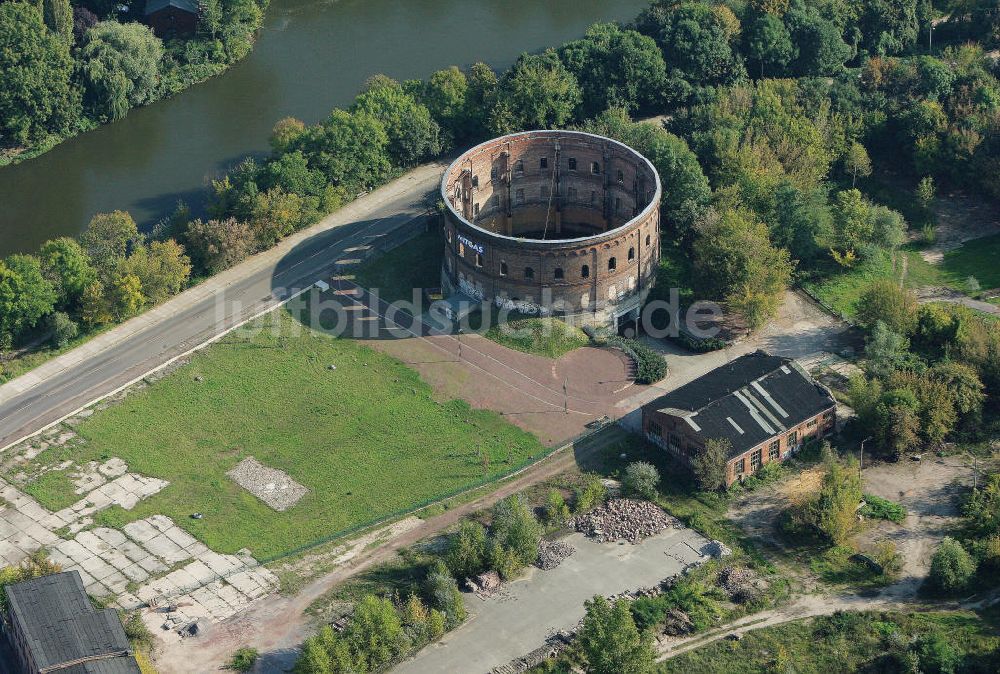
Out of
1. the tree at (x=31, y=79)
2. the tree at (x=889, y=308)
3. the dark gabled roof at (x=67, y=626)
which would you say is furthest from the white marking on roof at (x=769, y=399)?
the tree at (x=31, y=79)

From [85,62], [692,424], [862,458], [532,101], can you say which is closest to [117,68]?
[85,62]

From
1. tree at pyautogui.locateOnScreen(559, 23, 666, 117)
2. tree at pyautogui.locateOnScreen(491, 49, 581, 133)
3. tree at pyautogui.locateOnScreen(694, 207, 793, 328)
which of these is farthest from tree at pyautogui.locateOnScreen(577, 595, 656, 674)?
tree at pyautogui.locateOnScreen(559, 23, 666, 117)

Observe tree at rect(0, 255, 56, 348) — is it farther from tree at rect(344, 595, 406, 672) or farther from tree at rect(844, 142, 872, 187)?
tree at rect(844, 142, 872, 187)

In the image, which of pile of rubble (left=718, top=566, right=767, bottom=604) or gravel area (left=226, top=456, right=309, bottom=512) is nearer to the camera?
pile of rubble (left=718, top=566, right=767, bottom=604)

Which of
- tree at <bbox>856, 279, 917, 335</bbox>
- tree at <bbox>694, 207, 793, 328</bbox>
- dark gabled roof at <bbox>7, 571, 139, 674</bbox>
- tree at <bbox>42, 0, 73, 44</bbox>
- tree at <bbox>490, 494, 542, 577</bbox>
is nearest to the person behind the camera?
dark gabled roof at <bbox>7, 571, 139, 674</bbox>

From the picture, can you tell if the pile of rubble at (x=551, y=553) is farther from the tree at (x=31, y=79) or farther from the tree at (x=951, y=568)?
the tree at (x=31, y=79)

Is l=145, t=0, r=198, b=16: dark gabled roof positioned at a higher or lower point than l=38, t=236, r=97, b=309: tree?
higher

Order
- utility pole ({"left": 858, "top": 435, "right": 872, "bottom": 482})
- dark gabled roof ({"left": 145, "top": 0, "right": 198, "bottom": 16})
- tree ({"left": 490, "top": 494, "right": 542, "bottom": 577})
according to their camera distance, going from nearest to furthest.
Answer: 1. tree ({"left": 490, "top": 494, "right": 542, "bottom": 577})
2. utility pole ({"left": 858, "top": 435, "right": 872, "bottom": 482})
3. dark gabled roof ({"left": 145, "top": 0, "right": 198, "bottom": 16})

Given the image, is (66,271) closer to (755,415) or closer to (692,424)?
(692,424)
